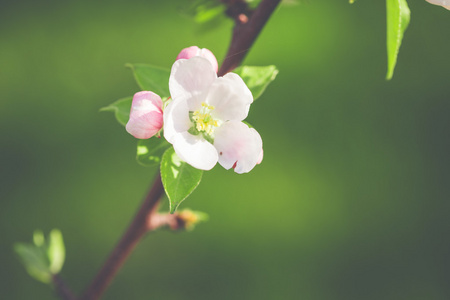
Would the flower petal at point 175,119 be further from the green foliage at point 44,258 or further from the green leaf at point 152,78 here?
the green foliage at point 44,258

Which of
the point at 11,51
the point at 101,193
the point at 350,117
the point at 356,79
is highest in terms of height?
the point at 356,79

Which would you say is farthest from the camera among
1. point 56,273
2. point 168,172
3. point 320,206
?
point 320,206

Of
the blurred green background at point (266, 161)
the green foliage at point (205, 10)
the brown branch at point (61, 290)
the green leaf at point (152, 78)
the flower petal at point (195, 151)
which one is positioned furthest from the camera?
the blurred green background at point (266, 161)

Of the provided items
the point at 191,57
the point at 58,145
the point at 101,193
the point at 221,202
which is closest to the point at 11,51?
the point at 58,145

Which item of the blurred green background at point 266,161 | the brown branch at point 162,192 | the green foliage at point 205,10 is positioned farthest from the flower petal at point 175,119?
the blurred green background at point 266,161

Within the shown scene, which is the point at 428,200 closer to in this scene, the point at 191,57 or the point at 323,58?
the point at 323,58

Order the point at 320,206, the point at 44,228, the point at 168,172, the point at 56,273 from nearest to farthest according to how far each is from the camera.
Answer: the point at 168,172 → the point at 56,273 → the point at 44,228 → the point at 320,206
